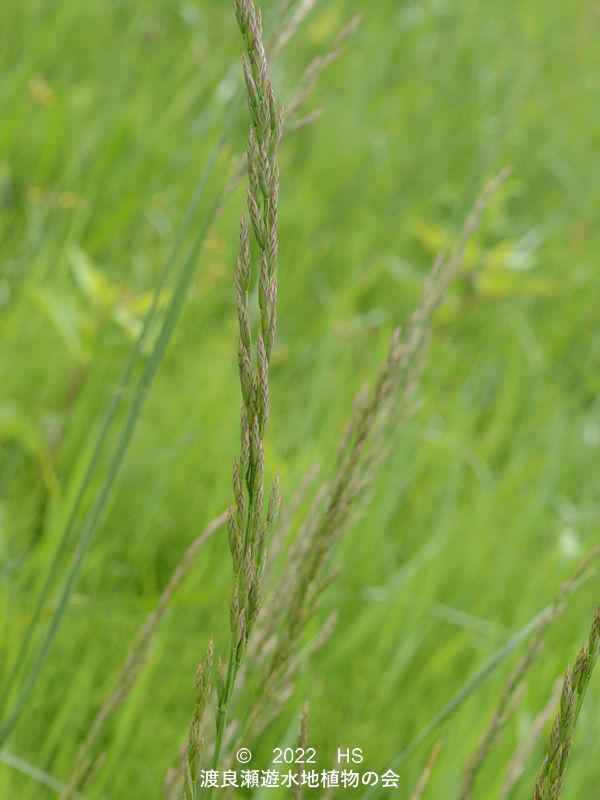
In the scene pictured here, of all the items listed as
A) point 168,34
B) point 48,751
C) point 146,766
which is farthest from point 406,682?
point 168,34

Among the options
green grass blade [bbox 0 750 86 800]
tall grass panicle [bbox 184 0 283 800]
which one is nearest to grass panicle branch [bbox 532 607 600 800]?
tall grass panicle [bbox 184 0 283 800]

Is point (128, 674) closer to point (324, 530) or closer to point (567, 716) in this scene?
point (324, 530)

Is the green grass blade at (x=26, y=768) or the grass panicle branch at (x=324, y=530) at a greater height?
the grass panicle branch at (x=324, y=530)

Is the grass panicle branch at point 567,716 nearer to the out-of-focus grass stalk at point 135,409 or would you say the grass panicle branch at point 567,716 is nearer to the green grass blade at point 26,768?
the out-of-focus grass stalk at point 135,409

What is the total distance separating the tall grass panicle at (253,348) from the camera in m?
0.56

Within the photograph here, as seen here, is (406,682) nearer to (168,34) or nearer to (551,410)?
(551,410)

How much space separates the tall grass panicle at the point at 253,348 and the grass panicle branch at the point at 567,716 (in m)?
0.21

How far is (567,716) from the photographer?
60cm

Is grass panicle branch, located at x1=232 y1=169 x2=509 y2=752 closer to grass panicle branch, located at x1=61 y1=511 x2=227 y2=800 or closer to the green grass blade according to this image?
grass panicle branch, located at x1=61 y1=511 x2=227 y2=800

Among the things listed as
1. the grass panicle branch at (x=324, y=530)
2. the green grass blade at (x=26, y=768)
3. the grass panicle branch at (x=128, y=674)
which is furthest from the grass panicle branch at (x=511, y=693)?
the green grass blade at (x=26, y=768)

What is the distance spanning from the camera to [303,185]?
3.11 metres

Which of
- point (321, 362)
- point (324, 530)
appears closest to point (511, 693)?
point (324, 530)

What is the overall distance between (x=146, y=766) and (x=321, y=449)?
3.17ft

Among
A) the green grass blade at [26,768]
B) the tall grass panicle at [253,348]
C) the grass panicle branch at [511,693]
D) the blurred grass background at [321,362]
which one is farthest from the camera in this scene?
the blurred grass background at [321,362]
